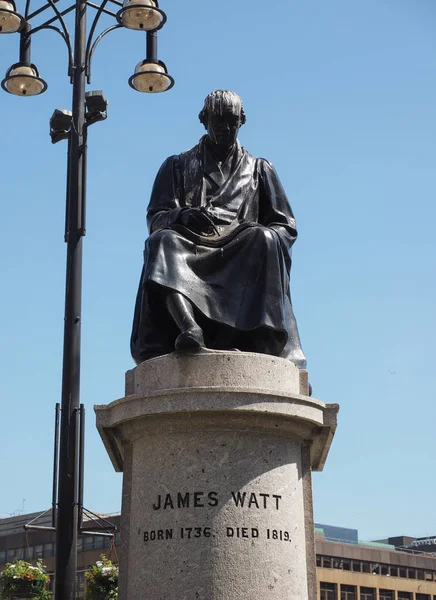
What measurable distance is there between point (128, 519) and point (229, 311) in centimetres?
207

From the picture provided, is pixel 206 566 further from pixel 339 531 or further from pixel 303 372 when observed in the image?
pixel 339 531

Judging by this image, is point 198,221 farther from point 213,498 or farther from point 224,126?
point 213,498

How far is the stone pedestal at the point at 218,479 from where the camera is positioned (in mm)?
9539

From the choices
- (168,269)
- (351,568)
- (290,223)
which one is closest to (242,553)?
(168,269)

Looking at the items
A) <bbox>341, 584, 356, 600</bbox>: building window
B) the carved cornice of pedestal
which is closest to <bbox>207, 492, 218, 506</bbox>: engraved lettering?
the carved cornice of pedestal

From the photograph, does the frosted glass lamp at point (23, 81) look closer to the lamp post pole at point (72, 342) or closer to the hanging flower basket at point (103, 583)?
the lamp post pole at point (72, 342)

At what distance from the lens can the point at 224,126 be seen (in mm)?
12008

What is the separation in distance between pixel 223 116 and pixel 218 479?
4.03 m

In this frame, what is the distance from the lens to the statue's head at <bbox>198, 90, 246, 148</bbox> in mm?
11969

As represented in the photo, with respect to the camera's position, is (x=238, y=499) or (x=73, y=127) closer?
(x=238, y=499)

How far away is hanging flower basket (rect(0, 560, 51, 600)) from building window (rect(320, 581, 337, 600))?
212ft

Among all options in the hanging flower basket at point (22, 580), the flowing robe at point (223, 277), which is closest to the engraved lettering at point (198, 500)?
the flowing robe at point (223, 277)

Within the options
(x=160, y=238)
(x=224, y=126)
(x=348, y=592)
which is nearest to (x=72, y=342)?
(x=160, y=238)

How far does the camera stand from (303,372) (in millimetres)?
10805
